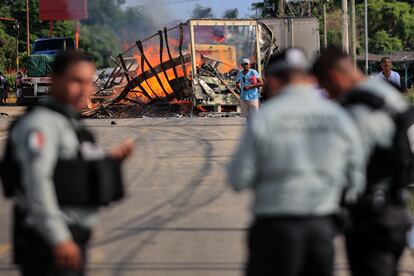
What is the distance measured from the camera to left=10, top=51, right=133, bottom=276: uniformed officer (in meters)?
4.21

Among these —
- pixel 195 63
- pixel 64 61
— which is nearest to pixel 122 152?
pixel 64 61

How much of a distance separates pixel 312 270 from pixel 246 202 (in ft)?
21.2

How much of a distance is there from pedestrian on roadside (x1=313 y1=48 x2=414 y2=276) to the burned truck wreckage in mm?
24087

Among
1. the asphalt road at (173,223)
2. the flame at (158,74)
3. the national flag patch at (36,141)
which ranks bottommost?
the asphalt road at (173,223)

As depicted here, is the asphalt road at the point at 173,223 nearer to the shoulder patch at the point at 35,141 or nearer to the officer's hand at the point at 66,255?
the officer's hand at the point at 66,255

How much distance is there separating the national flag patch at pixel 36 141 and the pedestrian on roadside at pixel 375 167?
1.55 m

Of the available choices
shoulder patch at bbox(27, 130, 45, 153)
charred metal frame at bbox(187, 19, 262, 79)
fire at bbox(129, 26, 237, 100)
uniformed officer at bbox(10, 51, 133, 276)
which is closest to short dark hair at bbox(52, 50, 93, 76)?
uniformed officer at bbox(10, 51, 133, 276)

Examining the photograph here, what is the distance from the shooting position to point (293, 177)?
163 inches

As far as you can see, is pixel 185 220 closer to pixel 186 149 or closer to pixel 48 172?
pixel 48 172

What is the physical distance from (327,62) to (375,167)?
0.61 m

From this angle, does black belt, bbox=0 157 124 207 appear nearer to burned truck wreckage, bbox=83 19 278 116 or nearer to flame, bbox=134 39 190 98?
burned truck wreckage, bbox=83 19 278 116

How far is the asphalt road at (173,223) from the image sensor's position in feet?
24.9

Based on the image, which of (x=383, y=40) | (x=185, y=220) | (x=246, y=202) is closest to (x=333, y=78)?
(x=185, y=220)

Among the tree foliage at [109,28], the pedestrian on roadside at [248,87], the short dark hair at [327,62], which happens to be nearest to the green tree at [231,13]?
the tree foliage at [109,28]
